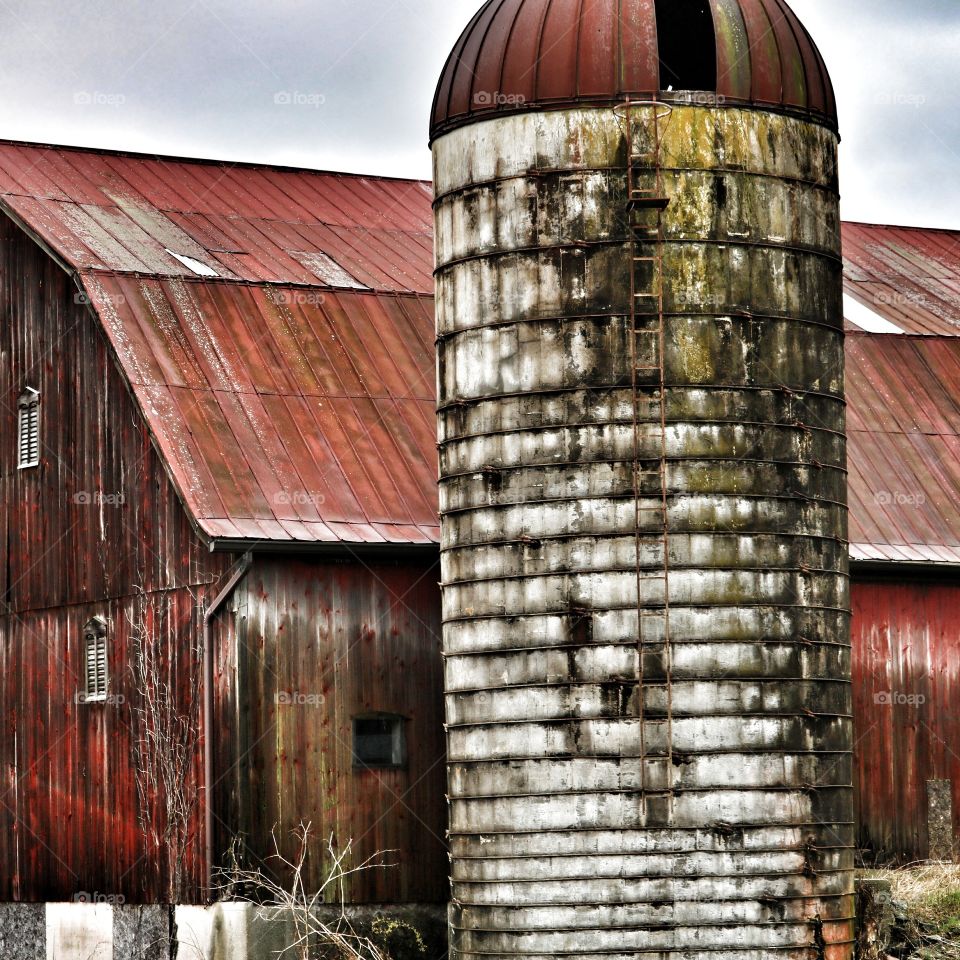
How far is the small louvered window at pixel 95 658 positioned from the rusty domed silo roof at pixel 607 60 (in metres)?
7.68

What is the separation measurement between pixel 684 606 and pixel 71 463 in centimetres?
926

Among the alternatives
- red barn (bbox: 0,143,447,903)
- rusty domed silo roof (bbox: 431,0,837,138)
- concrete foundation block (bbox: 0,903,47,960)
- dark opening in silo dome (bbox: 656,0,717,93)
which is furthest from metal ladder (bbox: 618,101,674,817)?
concrete foundation block (bbox: 0,903,47,960)

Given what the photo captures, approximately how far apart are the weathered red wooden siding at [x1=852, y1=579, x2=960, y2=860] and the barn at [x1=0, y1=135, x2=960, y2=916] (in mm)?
35

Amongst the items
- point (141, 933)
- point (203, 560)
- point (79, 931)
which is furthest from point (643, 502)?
point (79, 931)

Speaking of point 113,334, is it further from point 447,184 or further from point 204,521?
point 447,184

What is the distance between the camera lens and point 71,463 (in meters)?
24.4

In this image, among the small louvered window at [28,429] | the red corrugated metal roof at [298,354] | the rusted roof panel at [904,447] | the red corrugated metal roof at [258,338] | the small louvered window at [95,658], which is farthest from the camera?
the rusted roof panel at [904,447]

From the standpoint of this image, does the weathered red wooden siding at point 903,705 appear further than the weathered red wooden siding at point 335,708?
Yes

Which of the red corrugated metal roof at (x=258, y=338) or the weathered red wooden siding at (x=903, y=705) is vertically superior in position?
the red corrugated metal roof at (x=258, y=338)

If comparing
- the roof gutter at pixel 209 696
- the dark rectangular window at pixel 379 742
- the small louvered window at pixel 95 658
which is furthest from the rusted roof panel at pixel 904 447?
the small louvered window at pixel 95 658

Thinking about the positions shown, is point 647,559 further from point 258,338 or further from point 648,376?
point 258,338

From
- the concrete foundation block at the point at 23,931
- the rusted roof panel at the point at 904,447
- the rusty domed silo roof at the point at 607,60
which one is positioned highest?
the rusty domed silo roof at the point at 607,60

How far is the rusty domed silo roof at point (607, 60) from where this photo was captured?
19.4 m

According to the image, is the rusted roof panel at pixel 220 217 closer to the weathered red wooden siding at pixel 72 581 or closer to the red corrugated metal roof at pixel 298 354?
the red corrugated metal roof at pixel 298 354
